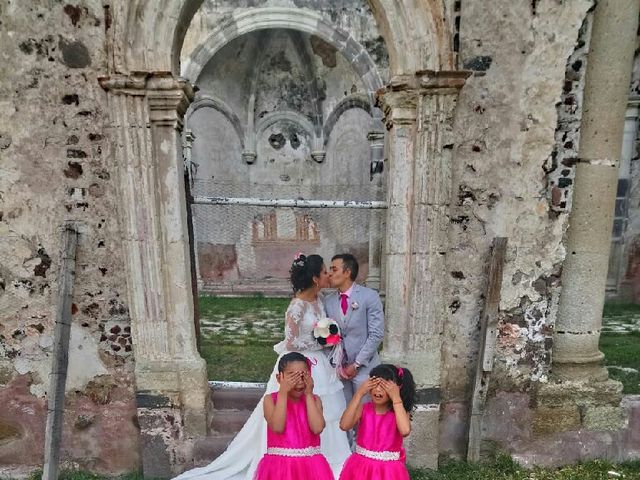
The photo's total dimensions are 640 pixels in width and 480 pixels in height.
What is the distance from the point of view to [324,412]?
10.7 ft

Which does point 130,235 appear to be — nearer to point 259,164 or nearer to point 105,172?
point 105,172

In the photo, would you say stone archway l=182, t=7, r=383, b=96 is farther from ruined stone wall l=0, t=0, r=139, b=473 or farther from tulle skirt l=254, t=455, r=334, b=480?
tulle skirt l=254, t=455, r=334, b=480

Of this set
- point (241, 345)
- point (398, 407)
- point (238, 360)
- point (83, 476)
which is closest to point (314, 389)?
point (398, 407)

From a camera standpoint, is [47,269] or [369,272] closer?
[47,269]

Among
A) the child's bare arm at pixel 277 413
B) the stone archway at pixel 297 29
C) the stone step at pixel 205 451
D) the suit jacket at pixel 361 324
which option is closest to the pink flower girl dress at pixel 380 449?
the child's bare arm at pixel 277 413

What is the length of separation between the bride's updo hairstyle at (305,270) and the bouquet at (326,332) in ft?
0.99

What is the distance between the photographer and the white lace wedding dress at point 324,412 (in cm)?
Answer: 326

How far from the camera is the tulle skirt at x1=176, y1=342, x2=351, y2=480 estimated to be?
327 centimetres

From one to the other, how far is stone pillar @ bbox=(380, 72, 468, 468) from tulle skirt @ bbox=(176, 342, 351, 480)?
0.57 m

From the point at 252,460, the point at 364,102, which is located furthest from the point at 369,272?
the point at 252,460

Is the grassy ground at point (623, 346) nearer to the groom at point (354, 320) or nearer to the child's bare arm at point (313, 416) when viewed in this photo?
the groom at point (354, 320)

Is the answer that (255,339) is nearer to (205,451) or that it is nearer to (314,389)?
(205,451)

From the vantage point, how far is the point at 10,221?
129 inches

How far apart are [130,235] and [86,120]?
2.96 feet
